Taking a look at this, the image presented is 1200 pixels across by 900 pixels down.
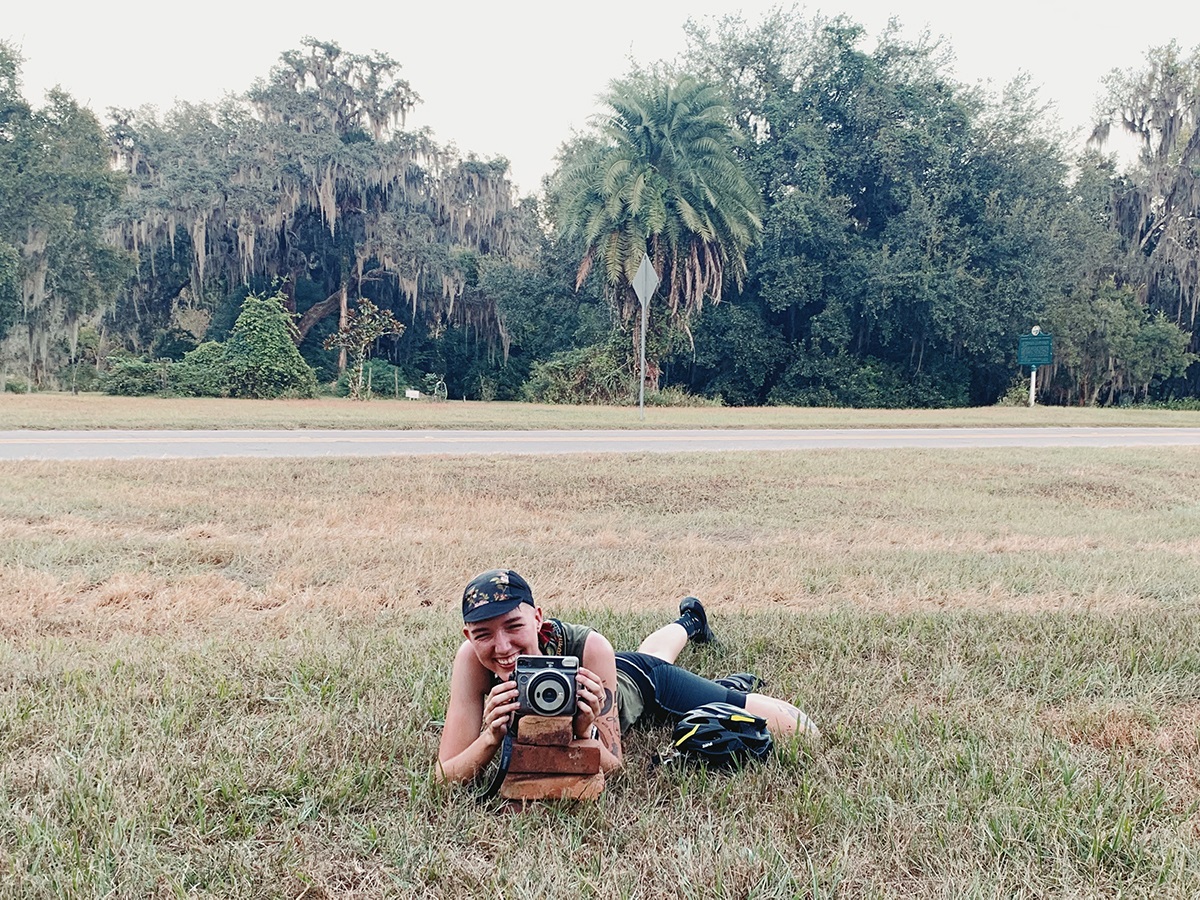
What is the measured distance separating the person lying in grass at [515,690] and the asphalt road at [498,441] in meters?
6.89

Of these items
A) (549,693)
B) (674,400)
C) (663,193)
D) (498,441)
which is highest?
(663,193)

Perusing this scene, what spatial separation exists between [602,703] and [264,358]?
73.4 ft

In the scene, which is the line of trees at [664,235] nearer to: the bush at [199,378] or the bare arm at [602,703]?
the bush at [199,378]

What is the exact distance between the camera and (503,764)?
2.14m

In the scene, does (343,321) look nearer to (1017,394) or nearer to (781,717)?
(1017,394)

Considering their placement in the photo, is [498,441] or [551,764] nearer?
[551,764]

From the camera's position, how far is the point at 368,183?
24562mm

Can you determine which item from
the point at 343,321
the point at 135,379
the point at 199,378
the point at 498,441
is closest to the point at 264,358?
the point at 199,378

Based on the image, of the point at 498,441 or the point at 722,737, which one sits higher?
the point at 498,441

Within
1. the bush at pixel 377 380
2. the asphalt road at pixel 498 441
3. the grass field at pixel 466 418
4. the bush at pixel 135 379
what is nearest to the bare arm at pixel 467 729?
the asphalt road at pixel 498 441

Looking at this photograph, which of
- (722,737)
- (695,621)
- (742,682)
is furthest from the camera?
(695,621)

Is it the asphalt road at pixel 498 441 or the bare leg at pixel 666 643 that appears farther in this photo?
the asphalt road at pixel 498 441

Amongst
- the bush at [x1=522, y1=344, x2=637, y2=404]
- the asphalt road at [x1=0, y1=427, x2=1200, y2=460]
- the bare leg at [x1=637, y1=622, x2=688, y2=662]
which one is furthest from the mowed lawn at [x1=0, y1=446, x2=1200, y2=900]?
the bush at [x1=522, y1=344, x2=637, y2=404]

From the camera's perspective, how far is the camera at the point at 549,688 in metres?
2.02
